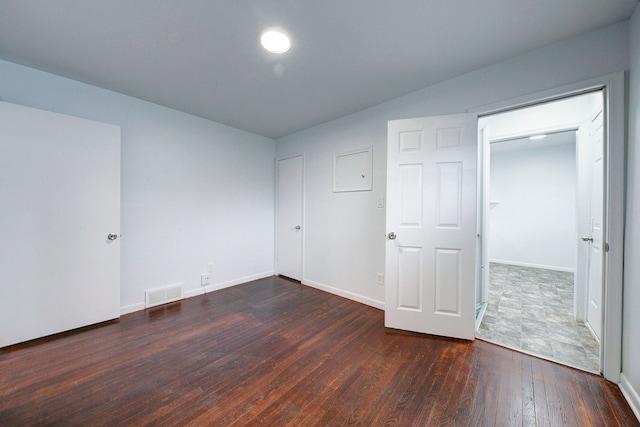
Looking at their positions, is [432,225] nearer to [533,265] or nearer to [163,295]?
[163,295]

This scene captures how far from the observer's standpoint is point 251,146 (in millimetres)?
3820

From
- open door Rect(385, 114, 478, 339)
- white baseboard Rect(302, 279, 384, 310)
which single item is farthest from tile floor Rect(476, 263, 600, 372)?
white baseboard Rect(302, 279, 384, 310)

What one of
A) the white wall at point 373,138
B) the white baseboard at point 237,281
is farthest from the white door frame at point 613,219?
the white baseboard at point 237,281

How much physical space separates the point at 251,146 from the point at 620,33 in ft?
12.6

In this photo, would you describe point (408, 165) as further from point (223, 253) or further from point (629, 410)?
point (223, 253)

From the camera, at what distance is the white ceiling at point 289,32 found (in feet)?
4.74

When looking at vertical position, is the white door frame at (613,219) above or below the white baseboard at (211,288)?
above

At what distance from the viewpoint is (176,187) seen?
3018 millimetres

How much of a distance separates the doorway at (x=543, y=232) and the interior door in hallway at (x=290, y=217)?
2464 mm

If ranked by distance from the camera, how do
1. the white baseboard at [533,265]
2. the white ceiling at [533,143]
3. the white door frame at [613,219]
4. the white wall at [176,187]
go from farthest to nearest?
the white baseboard at [533,265] → the white ceiling at [533,143] → the white wall at [176,187] → the white door frame at [613,219]

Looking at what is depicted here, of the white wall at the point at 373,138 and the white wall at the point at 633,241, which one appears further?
the white wall at the point at 373,138

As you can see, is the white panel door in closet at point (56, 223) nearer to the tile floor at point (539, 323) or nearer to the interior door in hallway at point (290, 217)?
the interior door in hallway at point (290, 217)

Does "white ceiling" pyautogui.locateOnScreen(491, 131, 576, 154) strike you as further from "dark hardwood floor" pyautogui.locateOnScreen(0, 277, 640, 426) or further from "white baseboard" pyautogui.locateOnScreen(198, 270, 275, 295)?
"white baseboard" pyautogui.locateOnScreen(198, 270, 275, 295)

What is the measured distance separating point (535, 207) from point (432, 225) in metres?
4.46
